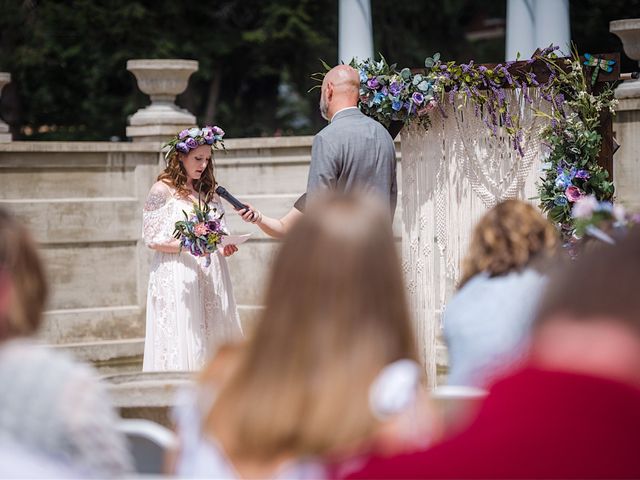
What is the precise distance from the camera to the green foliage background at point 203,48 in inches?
943

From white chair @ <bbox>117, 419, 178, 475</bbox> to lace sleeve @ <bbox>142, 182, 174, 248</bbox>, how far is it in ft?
15.3

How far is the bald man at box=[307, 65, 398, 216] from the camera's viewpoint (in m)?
6.55

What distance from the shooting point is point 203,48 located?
→ 979 inches

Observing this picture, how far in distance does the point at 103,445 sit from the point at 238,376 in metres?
0.48

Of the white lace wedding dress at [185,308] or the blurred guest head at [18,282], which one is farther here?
the white lace wedding dress at [185,308]

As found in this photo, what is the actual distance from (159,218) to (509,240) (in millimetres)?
4324

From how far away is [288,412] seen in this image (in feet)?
8.08

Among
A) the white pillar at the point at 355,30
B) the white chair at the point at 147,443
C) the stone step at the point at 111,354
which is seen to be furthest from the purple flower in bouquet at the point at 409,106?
the white pillar at the point at 355,30

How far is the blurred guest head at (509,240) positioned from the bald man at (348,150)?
2368 mm

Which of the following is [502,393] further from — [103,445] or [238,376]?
[103,445]

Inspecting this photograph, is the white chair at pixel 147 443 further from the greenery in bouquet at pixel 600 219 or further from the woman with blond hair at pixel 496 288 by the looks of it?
the greenery in bouquet at pixel 600 219

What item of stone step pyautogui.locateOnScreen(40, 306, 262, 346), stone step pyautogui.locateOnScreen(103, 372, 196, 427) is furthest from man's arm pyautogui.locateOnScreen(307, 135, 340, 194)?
stone step pyautogui.locateOnScreen(40, 306, 262, 346)

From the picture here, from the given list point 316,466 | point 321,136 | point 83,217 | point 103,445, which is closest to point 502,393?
point 316,466

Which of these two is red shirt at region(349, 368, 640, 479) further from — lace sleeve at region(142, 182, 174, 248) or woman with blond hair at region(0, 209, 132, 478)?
lace sleeve at region(142, 182, 174, 248)
